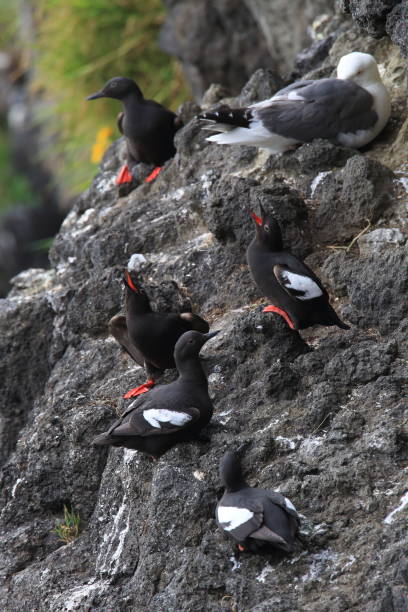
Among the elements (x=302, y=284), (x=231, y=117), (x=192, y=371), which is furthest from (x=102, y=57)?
(x=192, y=371)

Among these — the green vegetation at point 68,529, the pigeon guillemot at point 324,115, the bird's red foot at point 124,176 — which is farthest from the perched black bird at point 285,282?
the bird's red foot at point 124,176

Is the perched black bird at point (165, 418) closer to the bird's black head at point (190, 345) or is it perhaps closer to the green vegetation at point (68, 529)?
the bird's black head at point (190, 345)

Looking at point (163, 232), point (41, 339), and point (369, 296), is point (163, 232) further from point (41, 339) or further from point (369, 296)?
point (369, 296)

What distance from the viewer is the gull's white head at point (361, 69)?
6094mm

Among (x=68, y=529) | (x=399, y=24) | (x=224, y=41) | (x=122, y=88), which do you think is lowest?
(x=224, y=41)

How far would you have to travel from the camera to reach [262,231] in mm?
5344

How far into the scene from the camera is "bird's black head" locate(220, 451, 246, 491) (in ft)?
13.1

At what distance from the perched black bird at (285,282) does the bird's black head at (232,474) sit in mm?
1212

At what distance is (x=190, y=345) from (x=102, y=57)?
25.2 feet

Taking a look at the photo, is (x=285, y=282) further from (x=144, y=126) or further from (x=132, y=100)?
(x=132, y=100)

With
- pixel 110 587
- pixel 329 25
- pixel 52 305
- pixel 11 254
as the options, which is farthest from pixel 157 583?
pixel 11 254

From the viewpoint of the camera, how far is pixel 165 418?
4574 millimetres

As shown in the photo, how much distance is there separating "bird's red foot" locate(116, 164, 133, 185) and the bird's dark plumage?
3.0 inches

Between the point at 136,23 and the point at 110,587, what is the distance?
883cm
